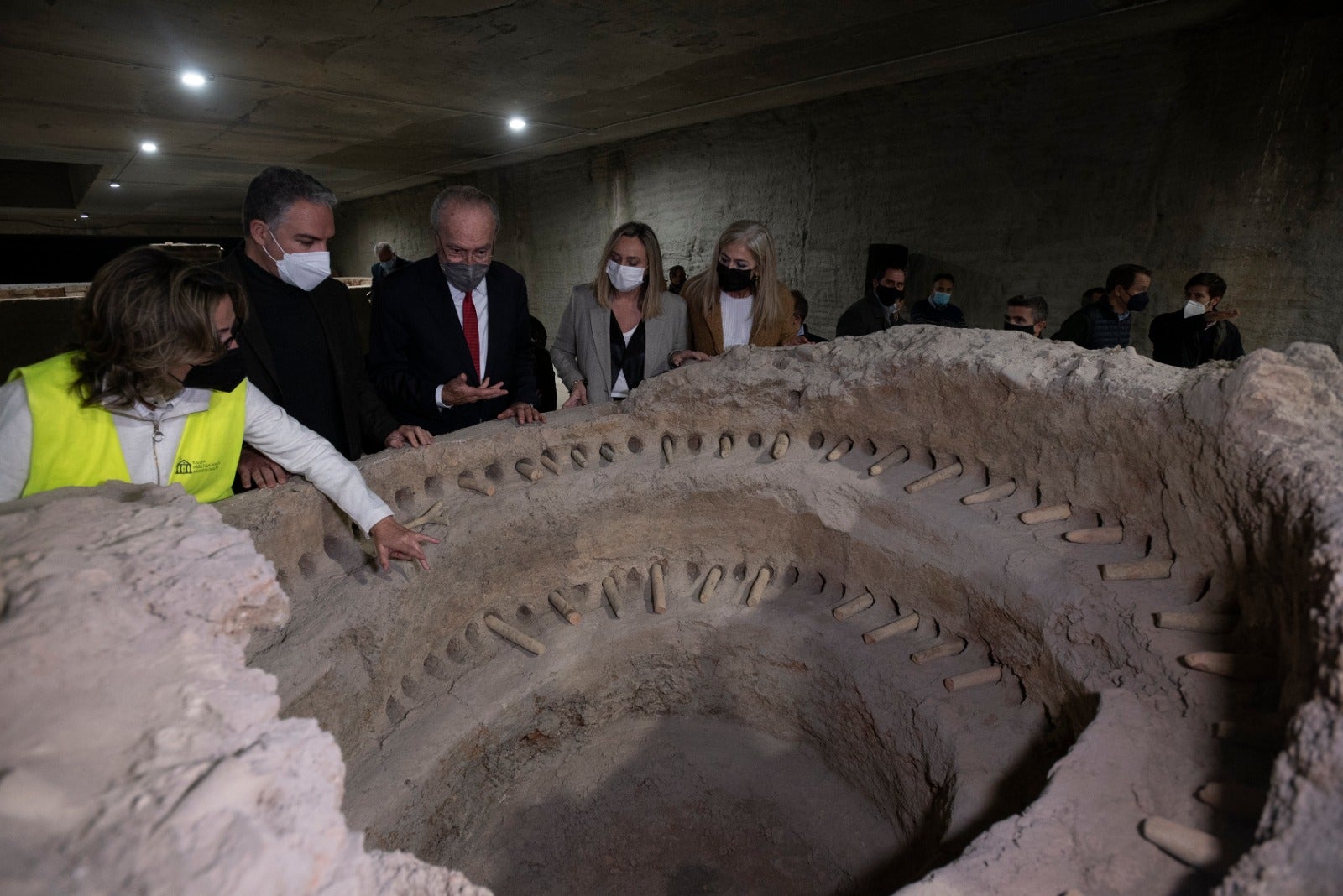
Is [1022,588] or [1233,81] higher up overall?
[1233,81]

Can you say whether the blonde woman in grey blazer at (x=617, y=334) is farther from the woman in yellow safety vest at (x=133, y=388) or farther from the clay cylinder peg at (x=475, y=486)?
the woman in yellow safety vest at (x=133, y=388)

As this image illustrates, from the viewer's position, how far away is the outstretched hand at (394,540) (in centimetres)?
272

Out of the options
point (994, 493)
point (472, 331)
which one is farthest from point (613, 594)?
point (994, 493)

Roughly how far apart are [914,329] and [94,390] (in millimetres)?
3182

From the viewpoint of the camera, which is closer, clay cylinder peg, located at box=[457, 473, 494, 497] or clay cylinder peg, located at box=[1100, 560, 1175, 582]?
clay cylinder peg, located at box=[1100, 560, 1175, 582]

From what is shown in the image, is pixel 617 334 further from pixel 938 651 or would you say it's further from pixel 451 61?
pixel 451 61

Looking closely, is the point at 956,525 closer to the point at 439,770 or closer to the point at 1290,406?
the point at 1290,406

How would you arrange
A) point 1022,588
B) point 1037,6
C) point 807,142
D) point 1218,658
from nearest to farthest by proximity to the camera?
1. point 1218,658
2. point 1022,588
3. point 1037,6
4. point 807,142

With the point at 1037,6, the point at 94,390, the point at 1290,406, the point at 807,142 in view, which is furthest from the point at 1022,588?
the point at 807,142

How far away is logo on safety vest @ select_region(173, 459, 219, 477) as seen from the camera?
242cm

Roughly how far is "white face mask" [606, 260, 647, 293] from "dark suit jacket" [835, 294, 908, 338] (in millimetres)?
2016

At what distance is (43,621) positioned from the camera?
4.64 ft

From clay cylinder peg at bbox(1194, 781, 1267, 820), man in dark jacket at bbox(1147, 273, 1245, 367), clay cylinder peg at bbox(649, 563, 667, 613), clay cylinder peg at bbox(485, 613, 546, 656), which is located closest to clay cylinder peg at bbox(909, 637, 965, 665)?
clay cylinder peg at bbox(1194, 781, 1267, 820)

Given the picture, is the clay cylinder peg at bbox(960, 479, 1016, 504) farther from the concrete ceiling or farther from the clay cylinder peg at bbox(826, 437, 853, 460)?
the concrete ceiling
